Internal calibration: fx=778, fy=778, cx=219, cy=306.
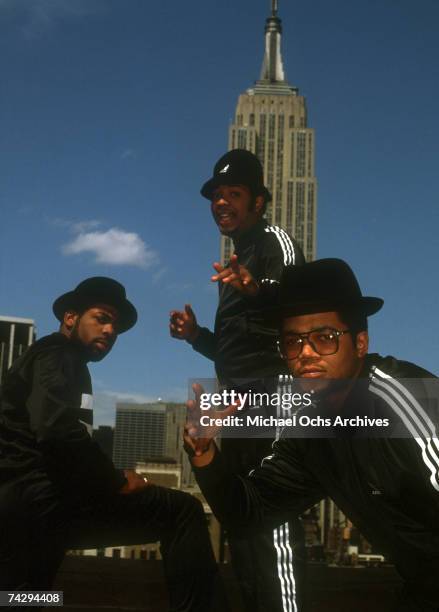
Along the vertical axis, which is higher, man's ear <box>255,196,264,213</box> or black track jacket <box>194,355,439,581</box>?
man's ear <box>255,196,264,213</box>

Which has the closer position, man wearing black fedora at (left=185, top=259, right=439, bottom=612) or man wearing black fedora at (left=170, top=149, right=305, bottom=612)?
man wearing black fedora at (left=185, top=259, right=439, bottom=612)

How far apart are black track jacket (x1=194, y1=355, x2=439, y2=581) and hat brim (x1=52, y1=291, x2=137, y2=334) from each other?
0.86 metres

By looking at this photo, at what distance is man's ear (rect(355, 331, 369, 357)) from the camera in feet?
7.25

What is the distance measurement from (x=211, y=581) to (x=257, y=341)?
0.90 metres

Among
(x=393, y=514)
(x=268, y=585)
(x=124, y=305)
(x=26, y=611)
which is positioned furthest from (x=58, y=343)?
(x=393, y=514)

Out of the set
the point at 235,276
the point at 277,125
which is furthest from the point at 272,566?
the point at 277,125

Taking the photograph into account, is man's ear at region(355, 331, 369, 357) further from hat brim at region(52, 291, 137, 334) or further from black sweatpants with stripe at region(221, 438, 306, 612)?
hat brim at region(52, 291, 137, 334)

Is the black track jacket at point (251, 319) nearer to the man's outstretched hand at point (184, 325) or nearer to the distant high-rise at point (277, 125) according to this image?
the man's outstretched hand at point (184, 325)

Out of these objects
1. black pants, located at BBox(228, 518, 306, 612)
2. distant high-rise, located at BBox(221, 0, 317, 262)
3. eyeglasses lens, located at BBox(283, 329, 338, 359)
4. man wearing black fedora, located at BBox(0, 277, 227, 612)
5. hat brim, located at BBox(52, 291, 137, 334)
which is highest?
distant high-rise, located at BBox(221, 0, 317, 262)

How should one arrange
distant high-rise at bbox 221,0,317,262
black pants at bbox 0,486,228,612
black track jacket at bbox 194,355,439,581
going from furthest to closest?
distant high-rise at bbox 221,0,317,262 < black pants at bbox 0,486,228,612 < black track jacket at bbox 194,355,439,581

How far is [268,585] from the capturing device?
7.94ft

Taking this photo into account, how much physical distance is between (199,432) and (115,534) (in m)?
0.74

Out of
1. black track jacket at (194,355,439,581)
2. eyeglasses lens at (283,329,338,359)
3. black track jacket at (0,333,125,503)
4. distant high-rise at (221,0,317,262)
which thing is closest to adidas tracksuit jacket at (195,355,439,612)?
black track jacket at (194,355,439,581)

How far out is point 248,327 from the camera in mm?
2881
